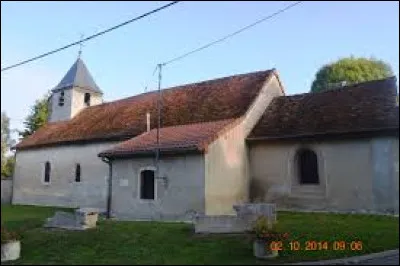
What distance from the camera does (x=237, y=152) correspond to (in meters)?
19.3

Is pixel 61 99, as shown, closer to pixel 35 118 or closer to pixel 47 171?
pixel 47 171

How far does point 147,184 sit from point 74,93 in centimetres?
1700

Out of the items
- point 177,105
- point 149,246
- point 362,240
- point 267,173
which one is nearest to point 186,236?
point 149,246

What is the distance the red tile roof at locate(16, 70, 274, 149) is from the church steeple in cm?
310

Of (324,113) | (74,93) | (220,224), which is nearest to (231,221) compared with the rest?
(220,224)

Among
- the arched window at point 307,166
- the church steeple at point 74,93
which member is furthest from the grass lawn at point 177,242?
the church steeple at point 74,93

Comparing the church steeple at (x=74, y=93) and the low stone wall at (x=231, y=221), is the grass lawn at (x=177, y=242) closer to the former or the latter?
the low stone wall at (x=231, y=221)

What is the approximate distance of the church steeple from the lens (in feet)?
108

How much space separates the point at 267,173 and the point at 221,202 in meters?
2.88

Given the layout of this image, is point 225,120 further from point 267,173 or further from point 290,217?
point 290,217

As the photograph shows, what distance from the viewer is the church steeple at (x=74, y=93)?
33.0 meters

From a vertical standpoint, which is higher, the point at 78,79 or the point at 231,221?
the point at 78,79

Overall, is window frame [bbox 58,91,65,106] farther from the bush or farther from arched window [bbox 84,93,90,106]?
the bush

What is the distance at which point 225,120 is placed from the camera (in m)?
19.9
